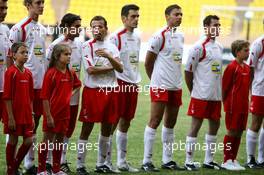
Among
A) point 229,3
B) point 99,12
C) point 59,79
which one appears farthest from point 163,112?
point 229,3

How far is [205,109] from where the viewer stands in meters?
8.78

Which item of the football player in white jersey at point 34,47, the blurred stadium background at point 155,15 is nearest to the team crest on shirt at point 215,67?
the football player in white jersey at point 34,47

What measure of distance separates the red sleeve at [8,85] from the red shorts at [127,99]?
5.38 ft

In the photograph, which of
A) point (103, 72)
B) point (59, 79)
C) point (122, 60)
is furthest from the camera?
point (122, 60)

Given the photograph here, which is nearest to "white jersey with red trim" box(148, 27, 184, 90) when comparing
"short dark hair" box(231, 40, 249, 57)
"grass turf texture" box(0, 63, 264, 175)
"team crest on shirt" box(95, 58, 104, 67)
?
"short dark hair" box(231, 40, 249, 57)

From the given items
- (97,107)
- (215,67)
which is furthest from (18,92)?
(215,67)

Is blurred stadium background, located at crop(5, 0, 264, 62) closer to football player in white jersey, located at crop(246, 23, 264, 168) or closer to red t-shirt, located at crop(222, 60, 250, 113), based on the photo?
football player in white jersey, located at crop(246, 23, 264, 168)

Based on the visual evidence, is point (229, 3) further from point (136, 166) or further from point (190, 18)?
point (136, 166)

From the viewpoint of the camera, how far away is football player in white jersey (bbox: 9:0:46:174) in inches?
317

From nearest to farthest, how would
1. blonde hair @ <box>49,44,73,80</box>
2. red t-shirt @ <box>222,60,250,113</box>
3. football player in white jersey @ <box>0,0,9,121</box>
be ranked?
blonde hair @ <box>49,44,73,80</box> → football player in white jersey @ <box>0,0,9,121</box> → red t-shirt @ <box>222,60,250,113</box>

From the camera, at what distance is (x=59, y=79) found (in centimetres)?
755

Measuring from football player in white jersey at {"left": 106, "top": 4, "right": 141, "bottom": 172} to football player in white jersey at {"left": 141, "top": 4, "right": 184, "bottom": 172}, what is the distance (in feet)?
0.77

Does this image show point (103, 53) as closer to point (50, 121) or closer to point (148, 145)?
point (50, 121)

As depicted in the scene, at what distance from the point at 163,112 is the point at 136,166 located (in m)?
0.78
